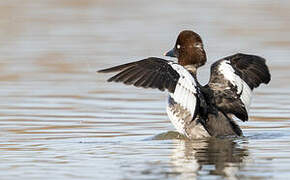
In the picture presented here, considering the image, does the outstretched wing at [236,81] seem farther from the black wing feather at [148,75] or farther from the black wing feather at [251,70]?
the black wing feather at [148,75]

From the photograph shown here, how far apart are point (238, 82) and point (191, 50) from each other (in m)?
0.78

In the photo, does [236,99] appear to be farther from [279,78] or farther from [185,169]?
[279,78]

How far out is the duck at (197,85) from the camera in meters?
10.0

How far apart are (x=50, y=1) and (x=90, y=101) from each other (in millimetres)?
12008

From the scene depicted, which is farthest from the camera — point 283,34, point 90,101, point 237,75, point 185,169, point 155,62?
point 283,34

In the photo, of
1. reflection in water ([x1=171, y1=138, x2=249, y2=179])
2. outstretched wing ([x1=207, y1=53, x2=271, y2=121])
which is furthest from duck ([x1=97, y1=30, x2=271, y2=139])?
reflection in water ([x1=171, y1=138, x2=249, y2=179])

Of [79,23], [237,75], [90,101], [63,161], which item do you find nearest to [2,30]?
[79,23]

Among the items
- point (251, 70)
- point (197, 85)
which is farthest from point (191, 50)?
point (197, 85)

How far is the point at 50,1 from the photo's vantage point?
25.0 m

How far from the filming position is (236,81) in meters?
10.8

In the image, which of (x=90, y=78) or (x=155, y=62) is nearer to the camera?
(x=155, y=62)

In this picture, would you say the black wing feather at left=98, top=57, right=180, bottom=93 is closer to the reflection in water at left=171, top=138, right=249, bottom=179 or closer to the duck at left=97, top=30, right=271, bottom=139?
the duck at left=97, top=30, right=271, bottom=139

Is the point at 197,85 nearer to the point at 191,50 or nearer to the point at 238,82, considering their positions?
the point at 238,82

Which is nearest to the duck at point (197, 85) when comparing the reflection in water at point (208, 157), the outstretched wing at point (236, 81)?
the outstretched wing at point (236, 81)
